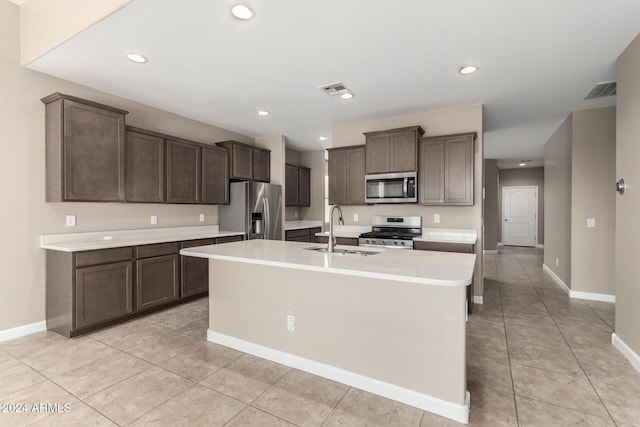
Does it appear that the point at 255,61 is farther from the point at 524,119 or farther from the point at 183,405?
the point at 524,119

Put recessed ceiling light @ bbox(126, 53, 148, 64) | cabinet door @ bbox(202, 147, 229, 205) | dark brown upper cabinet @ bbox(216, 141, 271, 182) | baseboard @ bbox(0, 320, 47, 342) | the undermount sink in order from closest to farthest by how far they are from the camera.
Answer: the undermount sink < recessed ceiling light @ bbox(126, 53, 148, 64) < baseboard @ bbox(0, 320, 47, 342) < cabinet door @ bbox(202, 147, 229, 205) < dark brown upper cabinet @ bbox(216, 141, 271, 182)

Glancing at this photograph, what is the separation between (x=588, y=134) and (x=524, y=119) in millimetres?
830

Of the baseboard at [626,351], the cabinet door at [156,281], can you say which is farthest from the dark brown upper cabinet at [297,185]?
the baseboard at [626,351]

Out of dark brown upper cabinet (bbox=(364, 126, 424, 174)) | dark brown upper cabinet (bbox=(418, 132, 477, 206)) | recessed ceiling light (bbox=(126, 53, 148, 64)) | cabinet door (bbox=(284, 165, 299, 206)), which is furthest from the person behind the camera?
cabinet door (bbox=(284, 165, 299, 206))

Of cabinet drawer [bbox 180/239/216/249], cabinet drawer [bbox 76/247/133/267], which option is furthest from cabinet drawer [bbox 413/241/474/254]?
cabinet drawer [bbox 76/247/133/267]

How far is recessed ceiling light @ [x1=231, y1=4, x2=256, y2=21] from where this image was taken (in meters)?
2.08

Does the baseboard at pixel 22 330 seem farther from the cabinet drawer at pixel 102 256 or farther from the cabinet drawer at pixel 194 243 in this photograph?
the cabinet drawer at pixel 194 243

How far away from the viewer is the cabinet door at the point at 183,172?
4148mm

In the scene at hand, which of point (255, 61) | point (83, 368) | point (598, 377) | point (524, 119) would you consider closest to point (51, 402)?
point (83, 368)

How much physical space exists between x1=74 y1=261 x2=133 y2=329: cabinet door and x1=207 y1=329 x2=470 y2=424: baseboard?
1.27 metres

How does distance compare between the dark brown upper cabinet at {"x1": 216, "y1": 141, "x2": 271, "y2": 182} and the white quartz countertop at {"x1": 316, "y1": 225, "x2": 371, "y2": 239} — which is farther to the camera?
the dark brown upper cabinet at {"x1": 216, "y1": 141, "x2": 271, "y2": 182}

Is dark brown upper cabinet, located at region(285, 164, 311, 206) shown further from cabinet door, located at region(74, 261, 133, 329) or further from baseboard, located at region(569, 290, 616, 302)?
baseboard, located at region(569, 290, 616, 302)

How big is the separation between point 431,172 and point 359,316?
8.66ft

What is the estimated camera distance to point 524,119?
184 inches
